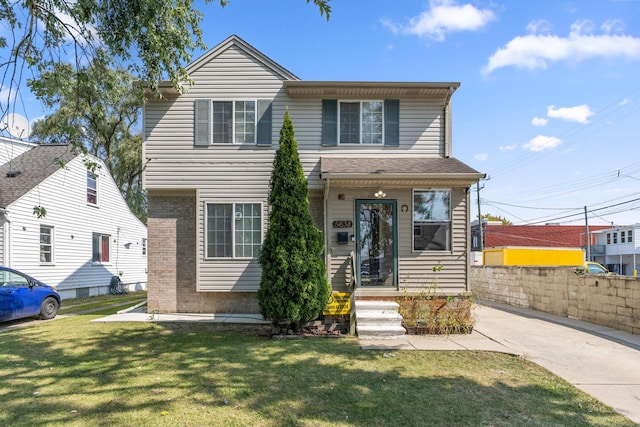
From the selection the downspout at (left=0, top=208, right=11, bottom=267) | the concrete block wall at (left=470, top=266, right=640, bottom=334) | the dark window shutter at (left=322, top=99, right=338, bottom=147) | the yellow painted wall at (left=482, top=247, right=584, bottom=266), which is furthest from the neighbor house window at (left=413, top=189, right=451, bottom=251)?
the downspout at (left=0, top=208, right=11, bottom=267)

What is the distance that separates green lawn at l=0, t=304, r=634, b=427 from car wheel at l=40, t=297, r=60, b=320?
9.90 ft

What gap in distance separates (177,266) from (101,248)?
33.0 feet

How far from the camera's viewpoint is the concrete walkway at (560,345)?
5.05 m

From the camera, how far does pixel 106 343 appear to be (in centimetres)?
711

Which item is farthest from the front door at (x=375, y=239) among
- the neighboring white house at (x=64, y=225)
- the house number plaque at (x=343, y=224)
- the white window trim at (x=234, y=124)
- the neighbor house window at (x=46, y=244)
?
the neighbor house window at (x=46, y=244)

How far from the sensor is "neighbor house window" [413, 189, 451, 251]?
369 inches

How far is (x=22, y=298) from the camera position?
941cm

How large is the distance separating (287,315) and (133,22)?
5582 mm

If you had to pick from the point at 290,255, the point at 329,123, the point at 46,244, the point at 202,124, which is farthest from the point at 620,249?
the point at 46,244

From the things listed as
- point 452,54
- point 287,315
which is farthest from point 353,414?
point 452,54

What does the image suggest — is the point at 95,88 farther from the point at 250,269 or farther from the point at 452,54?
the point at 452,54

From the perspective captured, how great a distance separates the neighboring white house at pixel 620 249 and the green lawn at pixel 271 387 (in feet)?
130

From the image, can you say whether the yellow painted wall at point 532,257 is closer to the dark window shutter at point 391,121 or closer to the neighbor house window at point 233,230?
the dark window shutter at point 391,121

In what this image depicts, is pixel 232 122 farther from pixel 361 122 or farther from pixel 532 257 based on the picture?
pixel 532 257
